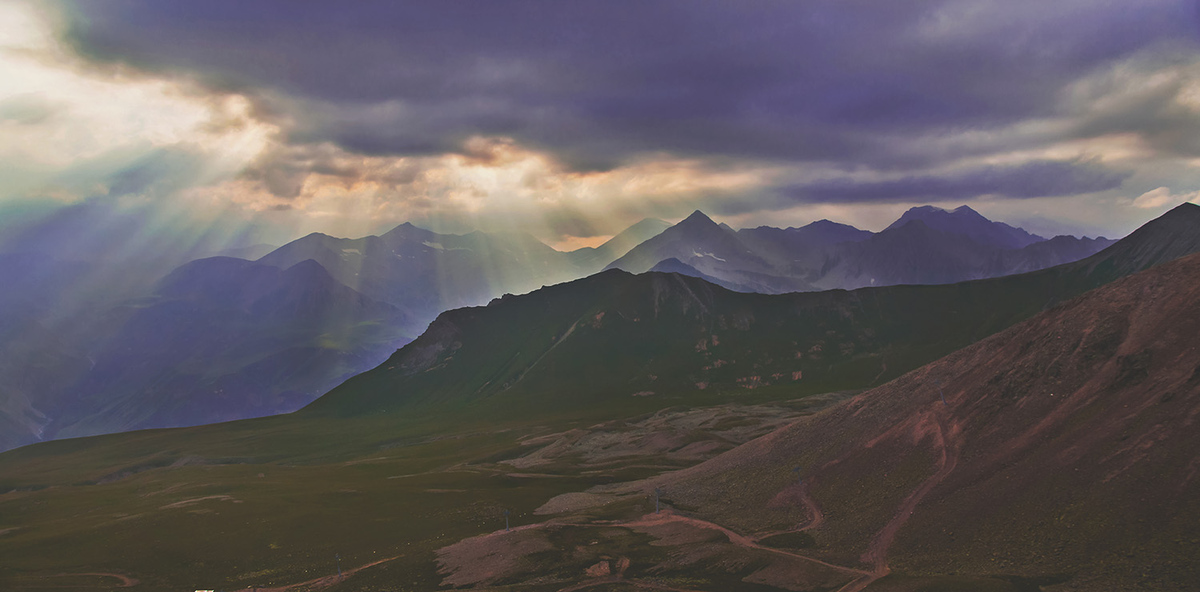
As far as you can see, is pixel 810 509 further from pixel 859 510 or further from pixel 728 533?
pixel 728 533

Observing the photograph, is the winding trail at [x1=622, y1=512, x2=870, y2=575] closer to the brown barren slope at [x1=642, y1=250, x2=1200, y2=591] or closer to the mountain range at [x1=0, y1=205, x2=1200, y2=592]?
the mountain range at [x1=0, y1=205, x2=1200, y2=592]

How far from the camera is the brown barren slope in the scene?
185 feet

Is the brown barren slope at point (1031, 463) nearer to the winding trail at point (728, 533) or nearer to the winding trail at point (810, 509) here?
the winding trail at point (810, 509)

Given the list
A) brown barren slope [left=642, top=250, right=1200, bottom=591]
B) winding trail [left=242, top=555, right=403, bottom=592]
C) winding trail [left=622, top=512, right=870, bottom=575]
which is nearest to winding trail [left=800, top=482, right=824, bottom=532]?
brown barren slope [left=642, top=250, right=1200, bottom=591]

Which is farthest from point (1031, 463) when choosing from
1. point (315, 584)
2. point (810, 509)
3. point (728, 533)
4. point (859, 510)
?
point (315, 584)

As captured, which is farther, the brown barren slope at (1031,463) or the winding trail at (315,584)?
the winding trail at (315,584)

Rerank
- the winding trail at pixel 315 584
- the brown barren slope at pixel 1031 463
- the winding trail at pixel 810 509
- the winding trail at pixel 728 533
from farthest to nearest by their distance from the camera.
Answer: the winding trail at pixel 315 584 → the winding trail at pixel 810 509 → the winding trail at pixel 728 533 → the brown barren slope at pixel 1031 463

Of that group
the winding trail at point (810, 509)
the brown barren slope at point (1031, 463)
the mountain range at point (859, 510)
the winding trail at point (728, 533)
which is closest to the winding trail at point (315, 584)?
the mountain range at point (859, 510)

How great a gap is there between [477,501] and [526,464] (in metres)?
55.0

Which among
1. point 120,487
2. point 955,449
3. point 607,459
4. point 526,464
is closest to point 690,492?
point 955,449

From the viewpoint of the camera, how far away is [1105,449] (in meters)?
65.1

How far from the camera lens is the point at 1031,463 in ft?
232

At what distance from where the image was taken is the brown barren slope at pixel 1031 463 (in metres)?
56.5

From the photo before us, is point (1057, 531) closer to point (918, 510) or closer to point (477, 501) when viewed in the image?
point (918, 510)
